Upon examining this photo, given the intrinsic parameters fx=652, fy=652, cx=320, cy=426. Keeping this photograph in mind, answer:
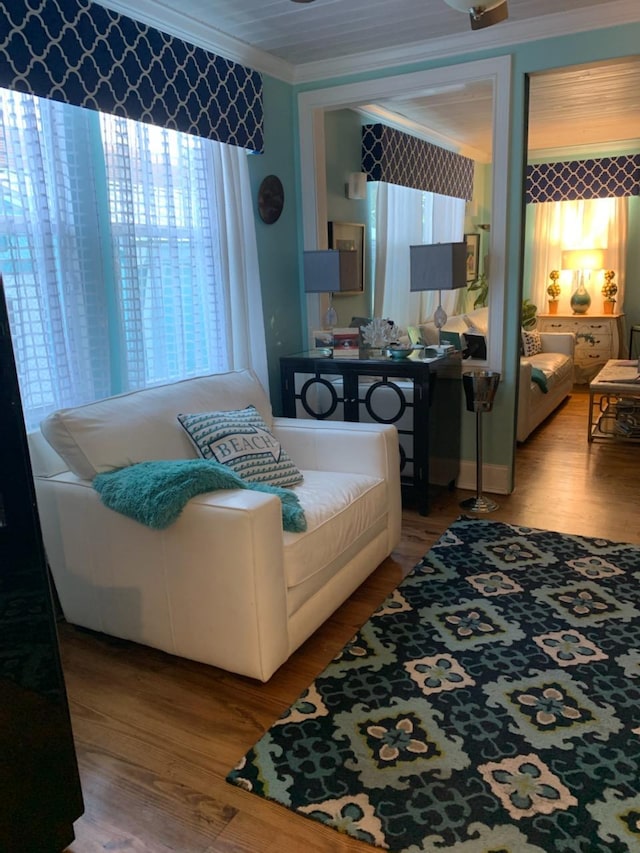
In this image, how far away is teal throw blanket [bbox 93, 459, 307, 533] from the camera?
2025mm

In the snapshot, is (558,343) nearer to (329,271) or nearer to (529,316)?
(529,316)

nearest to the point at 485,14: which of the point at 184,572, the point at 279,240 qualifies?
the point at 279,240

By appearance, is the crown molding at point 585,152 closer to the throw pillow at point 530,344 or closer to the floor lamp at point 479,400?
the throw pillow at point 530,344

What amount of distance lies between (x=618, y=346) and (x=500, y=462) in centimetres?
417

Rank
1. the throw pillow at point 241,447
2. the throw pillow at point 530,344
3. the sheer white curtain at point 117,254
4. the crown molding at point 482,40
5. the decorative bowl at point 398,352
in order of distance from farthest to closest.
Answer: the throw pillow at point 530,344, the decorative bowl at point 398,352, the crown molding at point 482,40, the throw pillow at point 241,447, the sheer white curtain at point 117,254

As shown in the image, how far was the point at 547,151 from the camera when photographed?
7.34 m

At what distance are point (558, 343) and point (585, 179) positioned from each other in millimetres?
2090

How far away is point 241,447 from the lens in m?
2.58

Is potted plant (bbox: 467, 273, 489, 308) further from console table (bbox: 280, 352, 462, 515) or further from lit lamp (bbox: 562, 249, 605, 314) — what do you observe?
console table (bbox: 280, 352, 462, 515)

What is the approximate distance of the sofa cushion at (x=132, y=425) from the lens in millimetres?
2248

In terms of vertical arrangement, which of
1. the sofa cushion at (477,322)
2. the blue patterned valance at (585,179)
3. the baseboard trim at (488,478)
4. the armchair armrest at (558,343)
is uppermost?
the blue patterned valance at (585,179)

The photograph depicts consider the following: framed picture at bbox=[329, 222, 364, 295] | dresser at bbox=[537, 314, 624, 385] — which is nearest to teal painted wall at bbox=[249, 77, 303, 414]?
framed picture at bbox=[329, 222, 364, 295]

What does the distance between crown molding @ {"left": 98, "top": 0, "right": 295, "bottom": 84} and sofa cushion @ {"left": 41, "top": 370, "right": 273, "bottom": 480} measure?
156 centimetres

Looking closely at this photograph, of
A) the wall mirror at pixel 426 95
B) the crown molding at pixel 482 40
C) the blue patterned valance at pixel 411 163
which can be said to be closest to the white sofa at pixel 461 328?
the wall mirror at pixel 426 95
